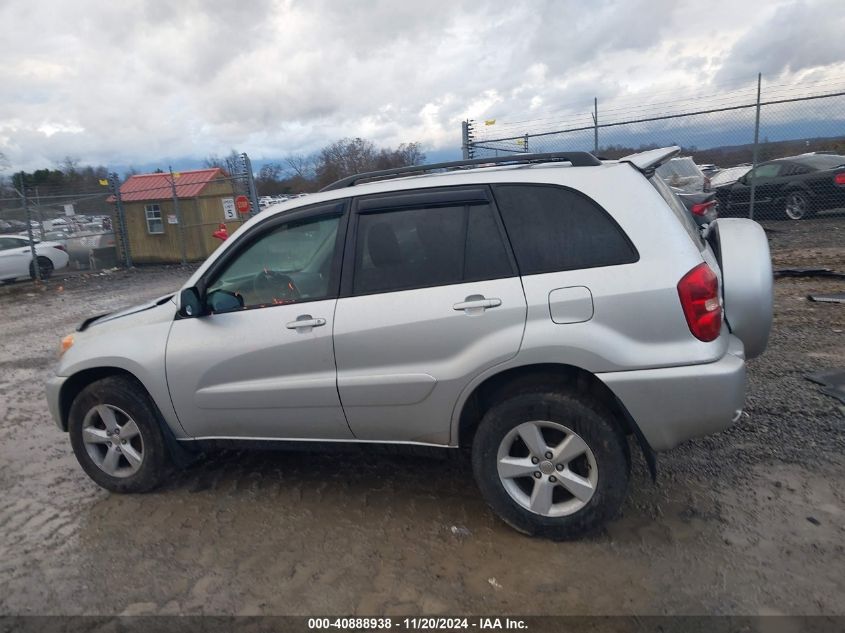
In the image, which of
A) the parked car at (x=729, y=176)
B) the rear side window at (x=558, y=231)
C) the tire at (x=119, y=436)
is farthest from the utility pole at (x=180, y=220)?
the rear side window at (x=558, y=231)

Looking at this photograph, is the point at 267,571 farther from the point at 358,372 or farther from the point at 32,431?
the point at 32,431

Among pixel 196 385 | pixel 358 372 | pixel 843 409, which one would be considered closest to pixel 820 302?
pixel 843 409

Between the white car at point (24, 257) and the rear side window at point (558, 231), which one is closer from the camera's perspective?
the rear side window at point (558, 231)

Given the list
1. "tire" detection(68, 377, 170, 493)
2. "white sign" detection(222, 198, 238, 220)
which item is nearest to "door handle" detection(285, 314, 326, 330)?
"tire" detection(68, 377, 170, 493)

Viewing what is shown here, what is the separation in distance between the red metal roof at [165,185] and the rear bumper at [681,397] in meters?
17.0

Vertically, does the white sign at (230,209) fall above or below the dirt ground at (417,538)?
above

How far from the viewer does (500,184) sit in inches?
138

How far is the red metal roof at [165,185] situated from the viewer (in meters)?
18.5

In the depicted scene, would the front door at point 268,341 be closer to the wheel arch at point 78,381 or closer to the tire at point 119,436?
the tire at point 119,436

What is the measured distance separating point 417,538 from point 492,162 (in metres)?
2.15

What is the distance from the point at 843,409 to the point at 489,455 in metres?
2.87

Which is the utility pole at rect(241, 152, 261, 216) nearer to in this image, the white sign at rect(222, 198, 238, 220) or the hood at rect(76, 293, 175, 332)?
the white sign at rect(222, 198, 238, 220)

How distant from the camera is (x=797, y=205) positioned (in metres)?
14.3

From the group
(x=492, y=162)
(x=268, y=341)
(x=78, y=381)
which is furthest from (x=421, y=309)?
(x=78, y=381)
